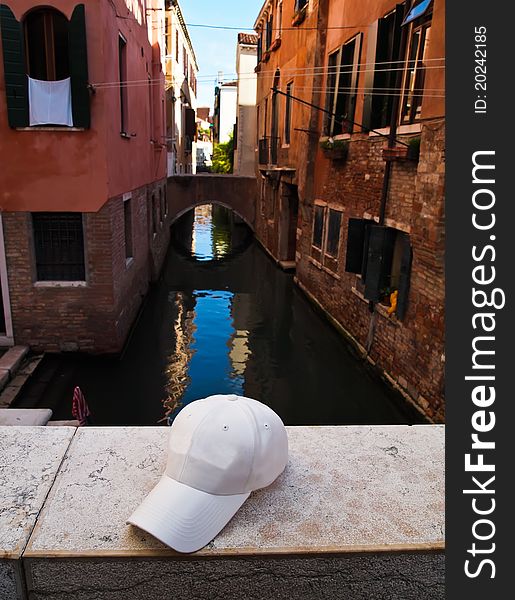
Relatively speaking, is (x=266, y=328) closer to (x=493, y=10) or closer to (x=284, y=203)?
(x=284, y=203)

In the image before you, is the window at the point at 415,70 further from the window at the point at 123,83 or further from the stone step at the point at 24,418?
the stone step at the point at 24,418

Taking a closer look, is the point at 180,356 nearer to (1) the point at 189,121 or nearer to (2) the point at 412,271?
(2) the point at 412,271

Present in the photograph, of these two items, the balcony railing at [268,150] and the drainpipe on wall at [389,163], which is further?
the balcony railing at [268,150]

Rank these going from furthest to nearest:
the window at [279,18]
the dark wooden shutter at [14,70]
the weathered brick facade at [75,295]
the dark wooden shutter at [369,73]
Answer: the window at [279,18], the dark wooden shutter at [369,73], the weathered brick facade at [75,295], the dark wooden shutter at [14,70]

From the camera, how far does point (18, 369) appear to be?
736cm

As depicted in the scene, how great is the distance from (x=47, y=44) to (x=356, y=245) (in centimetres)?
552

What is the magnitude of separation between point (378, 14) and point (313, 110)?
3.89 meters

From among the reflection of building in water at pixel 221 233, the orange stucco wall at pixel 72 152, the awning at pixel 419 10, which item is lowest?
the reflection of building in water at pixel 221 233

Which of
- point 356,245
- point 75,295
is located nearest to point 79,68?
point 75,295

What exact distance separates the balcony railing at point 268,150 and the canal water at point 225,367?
518 cm

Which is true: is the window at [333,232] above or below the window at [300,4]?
below

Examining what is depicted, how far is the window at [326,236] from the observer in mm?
10594

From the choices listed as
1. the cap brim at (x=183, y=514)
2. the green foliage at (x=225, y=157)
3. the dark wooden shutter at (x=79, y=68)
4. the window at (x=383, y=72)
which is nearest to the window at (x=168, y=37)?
the window at (x=383, y=72)

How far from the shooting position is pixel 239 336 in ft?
33.6
